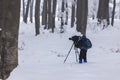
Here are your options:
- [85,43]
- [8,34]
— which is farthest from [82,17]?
[8,34]

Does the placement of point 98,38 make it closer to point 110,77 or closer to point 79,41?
point 79,41

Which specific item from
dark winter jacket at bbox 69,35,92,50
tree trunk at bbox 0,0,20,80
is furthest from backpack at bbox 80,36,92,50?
tree trunk at bbox 0,0,20,80

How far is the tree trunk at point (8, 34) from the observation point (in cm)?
719

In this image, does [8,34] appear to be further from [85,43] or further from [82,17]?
[82,17]

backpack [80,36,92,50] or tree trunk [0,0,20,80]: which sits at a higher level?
tree trunk [0,0,20,80]

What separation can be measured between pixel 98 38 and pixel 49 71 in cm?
1523

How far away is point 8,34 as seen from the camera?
287 inches

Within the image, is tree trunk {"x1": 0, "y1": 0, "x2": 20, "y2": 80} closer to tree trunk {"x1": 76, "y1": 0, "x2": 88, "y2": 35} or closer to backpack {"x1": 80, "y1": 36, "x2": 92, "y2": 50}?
backpack {"x1": 80, "y1": 36, "x2": 92, "y2": 50}

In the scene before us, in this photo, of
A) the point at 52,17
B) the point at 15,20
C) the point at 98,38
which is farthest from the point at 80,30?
the point at 15,20

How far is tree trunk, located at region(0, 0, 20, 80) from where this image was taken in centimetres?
719

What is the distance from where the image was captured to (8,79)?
7.41m

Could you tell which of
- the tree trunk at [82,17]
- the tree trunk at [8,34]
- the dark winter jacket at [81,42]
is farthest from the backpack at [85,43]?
the tree trunk at [82,17]

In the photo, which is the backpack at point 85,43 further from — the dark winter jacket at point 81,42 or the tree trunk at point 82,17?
the tree trunk at point 82,17

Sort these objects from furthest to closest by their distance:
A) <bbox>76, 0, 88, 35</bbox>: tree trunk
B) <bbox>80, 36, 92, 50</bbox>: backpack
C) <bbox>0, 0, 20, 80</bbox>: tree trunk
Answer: <bbox>76, 0, 88, 35</bbox>: tree trunk, <bbox>80, 36, 92, 50</bbox>: backpack, <bbox>0, 0, 20, 80</bbox>: tree trunk
